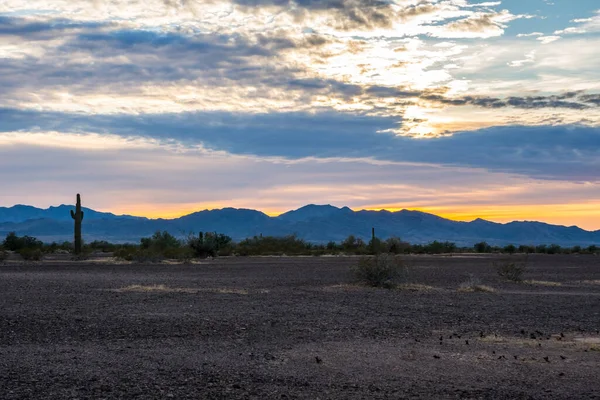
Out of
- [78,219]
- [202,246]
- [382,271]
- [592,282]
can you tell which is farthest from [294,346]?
[202,246]

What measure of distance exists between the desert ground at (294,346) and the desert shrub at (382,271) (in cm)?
383

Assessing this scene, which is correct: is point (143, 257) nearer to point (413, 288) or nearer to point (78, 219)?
point (78, 219)

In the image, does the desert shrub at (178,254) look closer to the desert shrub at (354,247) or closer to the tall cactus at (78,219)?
the tall cactus at (78,219)

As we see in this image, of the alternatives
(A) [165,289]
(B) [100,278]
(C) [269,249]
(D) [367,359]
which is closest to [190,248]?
(C) [269,249]

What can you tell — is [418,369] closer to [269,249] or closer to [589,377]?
[589,377]

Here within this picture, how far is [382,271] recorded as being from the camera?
27.4m

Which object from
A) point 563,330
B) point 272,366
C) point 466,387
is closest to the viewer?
point 466,387

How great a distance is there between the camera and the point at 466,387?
30.9 feet

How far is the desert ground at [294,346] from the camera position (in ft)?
30.7

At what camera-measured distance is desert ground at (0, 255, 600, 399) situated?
9.34m

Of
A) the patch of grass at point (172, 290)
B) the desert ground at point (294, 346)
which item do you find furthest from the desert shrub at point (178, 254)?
the desert ground at point (294, 346)

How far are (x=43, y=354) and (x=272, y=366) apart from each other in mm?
3743

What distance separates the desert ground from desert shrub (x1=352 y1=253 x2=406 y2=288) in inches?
151

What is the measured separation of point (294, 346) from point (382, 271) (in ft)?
49.1
